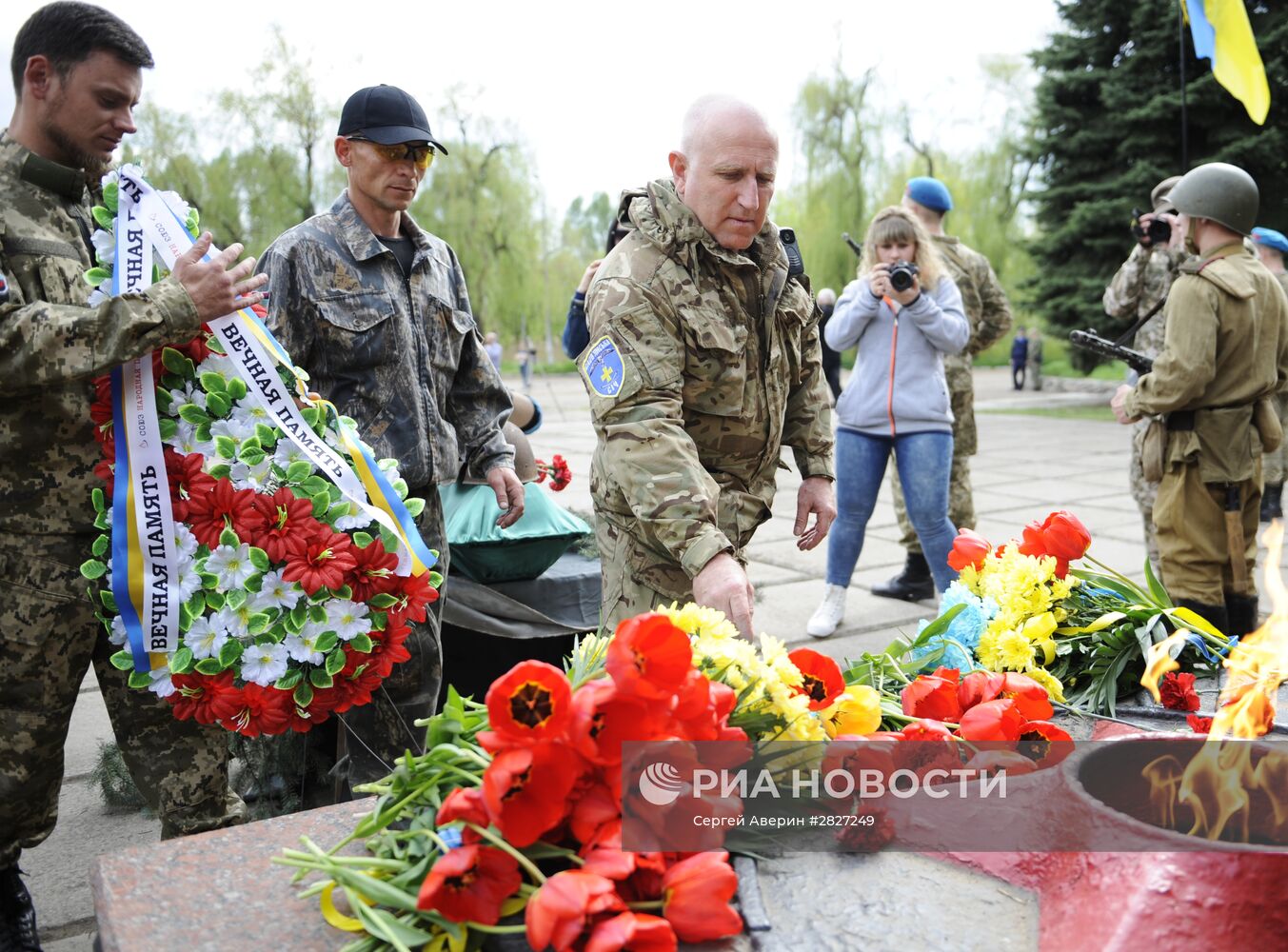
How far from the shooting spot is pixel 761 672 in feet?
5.13

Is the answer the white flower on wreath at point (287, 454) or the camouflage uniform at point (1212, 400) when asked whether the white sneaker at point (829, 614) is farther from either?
the white flower on wreath at point (287, 454)

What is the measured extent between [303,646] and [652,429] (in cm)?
87

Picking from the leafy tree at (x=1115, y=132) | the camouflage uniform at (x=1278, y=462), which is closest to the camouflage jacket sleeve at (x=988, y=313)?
the camouflage uniform at (x=1278, y=462)

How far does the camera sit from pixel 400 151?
10.8 feet

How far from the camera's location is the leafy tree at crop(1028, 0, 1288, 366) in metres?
16.6

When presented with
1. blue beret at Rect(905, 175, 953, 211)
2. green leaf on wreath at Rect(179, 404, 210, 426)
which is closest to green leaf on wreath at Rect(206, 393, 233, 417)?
green leaf on wreath at Rect(179, 404, 210, 426)

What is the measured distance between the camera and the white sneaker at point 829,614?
17.6 feet

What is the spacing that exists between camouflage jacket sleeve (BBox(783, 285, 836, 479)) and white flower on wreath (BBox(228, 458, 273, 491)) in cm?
140

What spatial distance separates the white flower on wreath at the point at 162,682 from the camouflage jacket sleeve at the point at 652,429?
3.48 feet

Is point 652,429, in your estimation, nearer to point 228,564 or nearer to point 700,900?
point 228,564

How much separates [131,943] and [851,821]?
37.1 inches

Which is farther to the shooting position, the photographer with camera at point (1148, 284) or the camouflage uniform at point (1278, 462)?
the camouflage uniform at point (1278, 462)

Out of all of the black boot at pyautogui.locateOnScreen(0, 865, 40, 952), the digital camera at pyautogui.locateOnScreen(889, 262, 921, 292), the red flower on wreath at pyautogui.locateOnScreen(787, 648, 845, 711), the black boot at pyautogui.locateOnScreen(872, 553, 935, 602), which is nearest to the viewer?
the red flower on wreath at pyautogui.locateOnScreen(787, 648, 845, 711)

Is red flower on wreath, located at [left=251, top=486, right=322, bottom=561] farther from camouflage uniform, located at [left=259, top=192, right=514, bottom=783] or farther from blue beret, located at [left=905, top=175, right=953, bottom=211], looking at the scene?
blue beret, located at [left=905, top=175, right=953, bottom=211]
